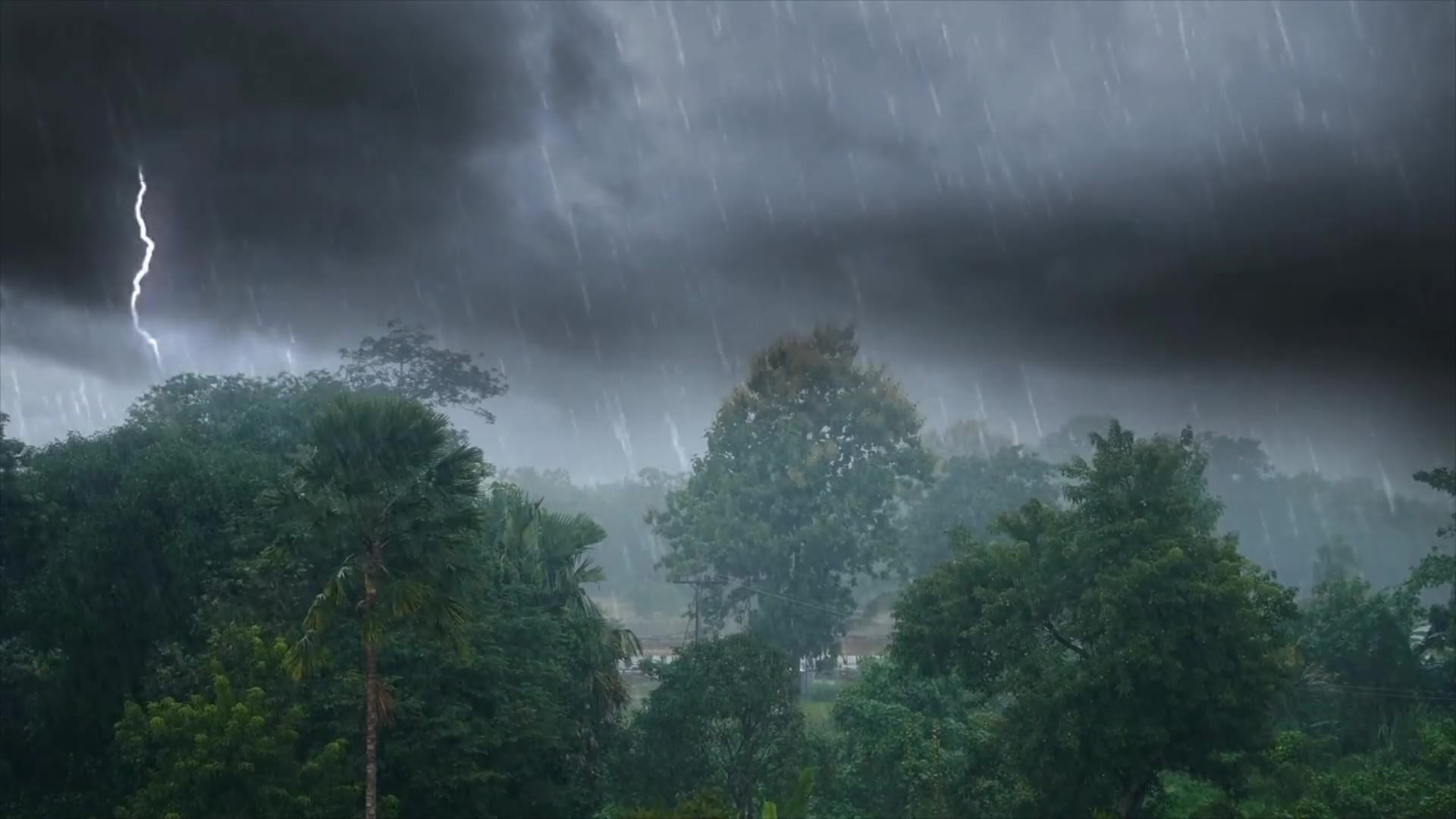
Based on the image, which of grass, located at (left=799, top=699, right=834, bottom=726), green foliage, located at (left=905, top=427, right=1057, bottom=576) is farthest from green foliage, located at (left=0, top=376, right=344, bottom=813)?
green foliage, located at (left=905, top=427, right=1057, bottom=576)

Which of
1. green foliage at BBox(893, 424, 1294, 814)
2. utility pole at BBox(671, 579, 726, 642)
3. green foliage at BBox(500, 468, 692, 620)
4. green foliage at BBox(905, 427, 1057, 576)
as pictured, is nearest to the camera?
green foliage at BBox(893, 424, 1294, 814)

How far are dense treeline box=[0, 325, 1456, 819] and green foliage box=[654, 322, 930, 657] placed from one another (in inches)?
719

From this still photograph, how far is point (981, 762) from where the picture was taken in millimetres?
32688

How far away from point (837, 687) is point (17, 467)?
47.1 meters

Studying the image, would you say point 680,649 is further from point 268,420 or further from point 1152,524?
point 268,420

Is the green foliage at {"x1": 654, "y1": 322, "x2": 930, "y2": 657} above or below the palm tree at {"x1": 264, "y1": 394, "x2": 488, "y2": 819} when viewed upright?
above

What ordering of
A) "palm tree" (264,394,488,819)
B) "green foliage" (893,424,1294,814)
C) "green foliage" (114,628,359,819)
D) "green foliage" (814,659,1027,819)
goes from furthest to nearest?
"green foliage" (814,659,1027,819) → "green foliage" (893,424,1294,814) → "palm tree" (264,394,488,819) → "green foliage" (114,628,359,819)

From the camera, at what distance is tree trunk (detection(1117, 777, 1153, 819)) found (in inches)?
1185

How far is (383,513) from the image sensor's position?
77.8 ft

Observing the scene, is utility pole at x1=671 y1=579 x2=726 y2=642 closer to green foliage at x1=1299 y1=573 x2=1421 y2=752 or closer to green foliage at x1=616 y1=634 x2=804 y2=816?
green foliage at x1=616 y1=634 x2=804 y2=816

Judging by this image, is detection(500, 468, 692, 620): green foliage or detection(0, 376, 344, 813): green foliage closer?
detection(0, 376, 344, 813): green foliage

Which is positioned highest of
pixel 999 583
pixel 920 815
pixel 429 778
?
pixel 999 583

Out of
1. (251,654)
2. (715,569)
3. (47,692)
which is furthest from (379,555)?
(715,569)

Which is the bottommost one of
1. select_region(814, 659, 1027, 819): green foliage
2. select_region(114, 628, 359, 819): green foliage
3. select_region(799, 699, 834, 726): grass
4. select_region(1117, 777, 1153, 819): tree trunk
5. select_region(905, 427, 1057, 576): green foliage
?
select_region(1117, 777, 1153, 819): tree trunk
